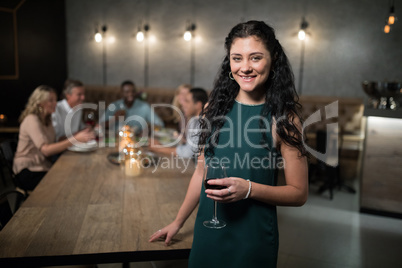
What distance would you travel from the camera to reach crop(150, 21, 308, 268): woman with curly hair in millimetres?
1187

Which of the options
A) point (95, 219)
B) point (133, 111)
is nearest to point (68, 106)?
point (133, 111)

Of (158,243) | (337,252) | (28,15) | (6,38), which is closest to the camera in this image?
(158,243)

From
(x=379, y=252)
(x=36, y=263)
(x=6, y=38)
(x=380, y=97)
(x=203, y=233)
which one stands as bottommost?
(x=379, y=252)

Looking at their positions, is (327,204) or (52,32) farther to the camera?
(52,32)

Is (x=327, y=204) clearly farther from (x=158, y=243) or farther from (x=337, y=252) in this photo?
(x=158, y=243)

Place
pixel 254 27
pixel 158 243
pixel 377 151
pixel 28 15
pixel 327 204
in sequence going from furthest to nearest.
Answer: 1. pixel 28 15
2. pixel 327 204
3. pixel 377 151
4. pixel 158 243
5. pixel 254 27

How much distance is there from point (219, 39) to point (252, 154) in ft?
20.3

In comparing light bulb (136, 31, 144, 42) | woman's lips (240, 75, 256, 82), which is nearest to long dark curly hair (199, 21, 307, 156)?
woman's lips (240, 75, 256, 82)

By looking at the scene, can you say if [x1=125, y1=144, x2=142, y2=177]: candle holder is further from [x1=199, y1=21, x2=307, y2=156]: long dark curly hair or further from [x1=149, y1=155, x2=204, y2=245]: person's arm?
[x1=199, y1=21, x2=307, y2=156]: long dark curly hair

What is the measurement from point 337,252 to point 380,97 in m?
1.86

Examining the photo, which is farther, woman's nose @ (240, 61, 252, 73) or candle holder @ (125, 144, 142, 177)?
candle holder @ (125, 144, 142, 177)

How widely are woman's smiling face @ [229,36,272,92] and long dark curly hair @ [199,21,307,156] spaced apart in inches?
0.9

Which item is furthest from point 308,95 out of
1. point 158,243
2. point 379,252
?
point 158,243

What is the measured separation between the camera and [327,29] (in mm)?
6570
